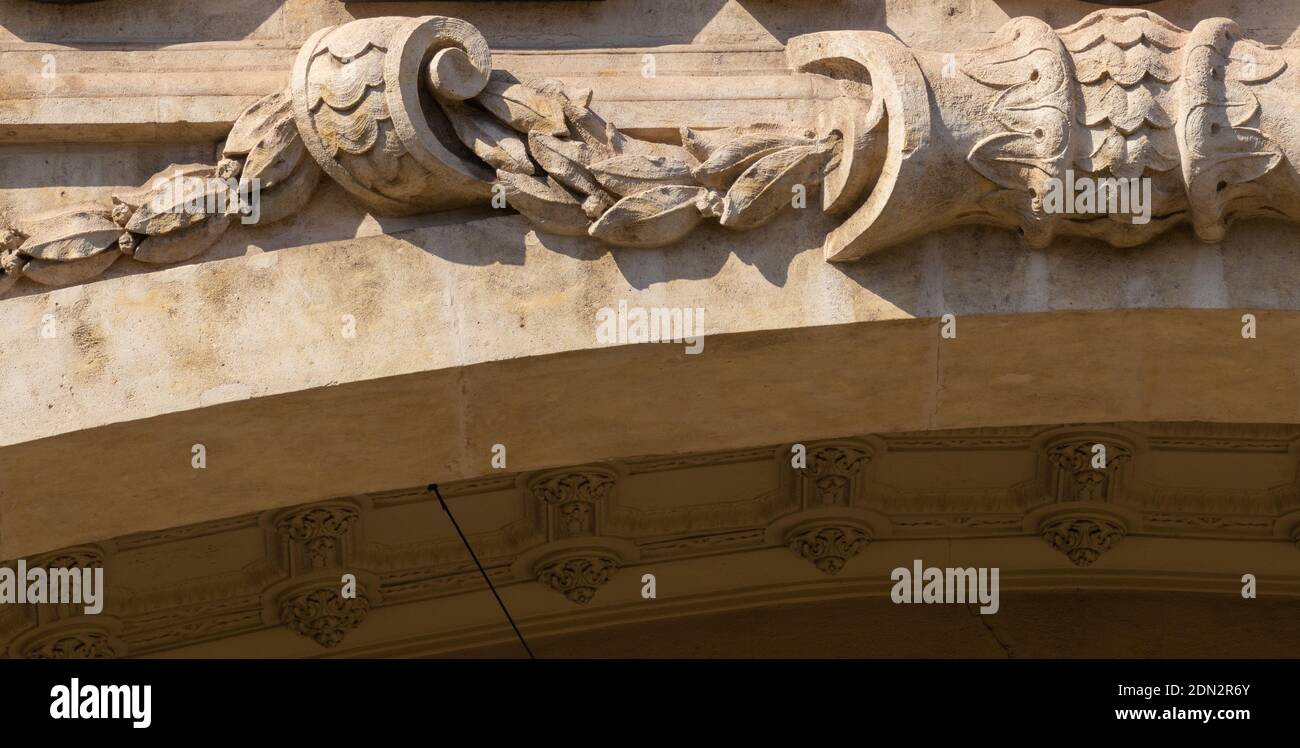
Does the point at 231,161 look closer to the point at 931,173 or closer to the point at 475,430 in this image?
the point at 475,430

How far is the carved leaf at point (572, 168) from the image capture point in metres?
8.77

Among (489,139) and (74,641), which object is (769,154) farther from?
(74,641)

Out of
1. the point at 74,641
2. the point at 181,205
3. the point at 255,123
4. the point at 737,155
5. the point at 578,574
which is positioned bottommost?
the point at 74,641

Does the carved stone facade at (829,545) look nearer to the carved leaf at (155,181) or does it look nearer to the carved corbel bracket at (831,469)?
the carved corbel bracket at (831,469)

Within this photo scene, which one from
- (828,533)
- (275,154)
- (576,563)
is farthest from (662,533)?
(275,154)

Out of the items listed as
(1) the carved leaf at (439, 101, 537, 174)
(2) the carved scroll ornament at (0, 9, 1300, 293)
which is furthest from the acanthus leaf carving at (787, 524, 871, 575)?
(1) the carved leaf at (439, 101, 537, 174)

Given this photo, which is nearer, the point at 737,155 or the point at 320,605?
the point at 737,155

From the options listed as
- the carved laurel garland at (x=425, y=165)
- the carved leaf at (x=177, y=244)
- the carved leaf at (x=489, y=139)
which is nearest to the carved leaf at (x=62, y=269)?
the carved laurel garland at (x=425, y=165)

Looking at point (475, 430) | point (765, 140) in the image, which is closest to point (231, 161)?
point (475, 430)

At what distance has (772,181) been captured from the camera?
8.83 meters

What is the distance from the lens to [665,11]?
9.34 meters

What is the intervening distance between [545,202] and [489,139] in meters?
0.30

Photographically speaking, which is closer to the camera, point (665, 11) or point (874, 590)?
point (665, 11)
